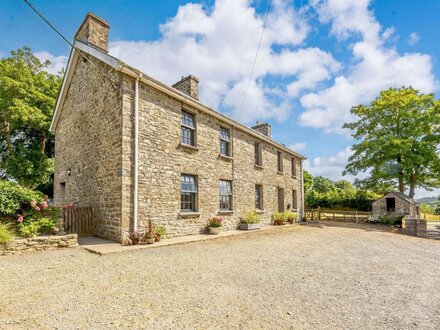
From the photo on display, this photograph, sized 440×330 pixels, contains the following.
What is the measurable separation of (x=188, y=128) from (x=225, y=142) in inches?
113

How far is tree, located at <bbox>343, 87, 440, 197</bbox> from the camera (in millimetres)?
19188

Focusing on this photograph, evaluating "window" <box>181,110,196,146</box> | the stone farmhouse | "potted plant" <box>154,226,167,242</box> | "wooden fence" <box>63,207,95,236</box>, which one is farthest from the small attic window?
"wooden fence" <box>63,207,95,236</box>

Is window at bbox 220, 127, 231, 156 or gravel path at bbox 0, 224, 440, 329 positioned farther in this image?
window at bbox 220, 127, 231, 156

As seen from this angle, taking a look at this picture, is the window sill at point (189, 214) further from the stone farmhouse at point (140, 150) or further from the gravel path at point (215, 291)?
the gravel path at point (215, 291)

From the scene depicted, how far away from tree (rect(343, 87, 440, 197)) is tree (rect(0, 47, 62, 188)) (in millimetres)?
26205

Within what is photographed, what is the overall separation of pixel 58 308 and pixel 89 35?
10.7 meters

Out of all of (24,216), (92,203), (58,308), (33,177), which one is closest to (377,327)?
(58,308)

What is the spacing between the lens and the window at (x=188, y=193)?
10396 mm

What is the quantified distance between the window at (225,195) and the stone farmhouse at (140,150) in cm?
5

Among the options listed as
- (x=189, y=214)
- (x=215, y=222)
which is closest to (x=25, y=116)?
(x=189, y=214)

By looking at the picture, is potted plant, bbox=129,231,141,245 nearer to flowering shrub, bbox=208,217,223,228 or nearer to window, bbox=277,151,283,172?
flowering shrub, bbox=208,217,223,228

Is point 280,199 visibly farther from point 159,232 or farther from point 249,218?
point 159,232

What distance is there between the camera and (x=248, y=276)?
5160mm

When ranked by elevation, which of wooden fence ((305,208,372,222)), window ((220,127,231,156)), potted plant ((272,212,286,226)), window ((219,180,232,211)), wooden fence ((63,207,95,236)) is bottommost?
wooden fence ((305,208,372,222))
